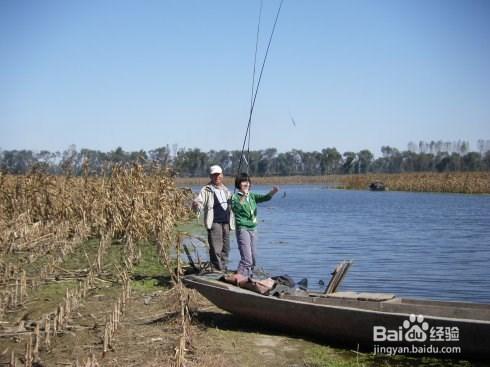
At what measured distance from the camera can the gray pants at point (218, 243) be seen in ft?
30.0

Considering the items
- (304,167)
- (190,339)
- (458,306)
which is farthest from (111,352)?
(304,167)

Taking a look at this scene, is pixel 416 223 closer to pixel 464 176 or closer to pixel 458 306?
pixel 458 306

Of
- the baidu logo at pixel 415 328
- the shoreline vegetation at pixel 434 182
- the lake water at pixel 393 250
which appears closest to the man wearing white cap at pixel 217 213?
the lake water at pixel 393 250

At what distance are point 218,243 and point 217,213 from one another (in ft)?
1.68

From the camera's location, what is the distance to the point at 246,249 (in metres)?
8.16

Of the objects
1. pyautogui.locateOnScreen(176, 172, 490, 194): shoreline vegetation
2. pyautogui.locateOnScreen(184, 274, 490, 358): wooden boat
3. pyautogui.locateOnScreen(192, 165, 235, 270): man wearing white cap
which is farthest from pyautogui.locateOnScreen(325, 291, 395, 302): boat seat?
pyautogui.locateOnScreen(176, 172, 490, 194): shoreline vegetation

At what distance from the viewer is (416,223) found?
22828 mm

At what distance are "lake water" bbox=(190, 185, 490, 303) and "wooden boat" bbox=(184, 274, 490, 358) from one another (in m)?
3.24

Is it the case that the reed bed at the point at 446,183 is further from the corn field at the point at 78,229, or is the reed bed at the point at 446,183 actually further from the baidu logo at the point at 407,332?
the baidu logo at the point at 407,332

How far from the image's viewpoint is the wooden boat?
5469mm

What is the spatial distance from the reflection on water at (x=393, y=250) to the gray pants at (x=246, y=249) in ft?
→ 9.33

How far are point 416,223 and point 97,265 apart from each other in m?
15.7

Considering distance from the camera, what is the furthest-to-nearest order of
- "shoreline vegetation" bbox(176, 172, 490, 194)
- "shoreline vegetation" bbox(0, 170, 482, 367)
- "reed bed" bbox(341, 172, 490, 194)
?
"shoreline vegetation" bbox(176, 172, 490, 194)
"reed bed" bbox(341, 172, 490, 194)
"shoreline vegetation" bbox(0, 170, 482, 367)

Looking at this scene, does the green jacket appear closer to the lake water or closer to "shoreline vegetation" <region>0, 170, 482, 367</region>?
"shoreline vegetation" <region>0, 170, 482, 367</region>
